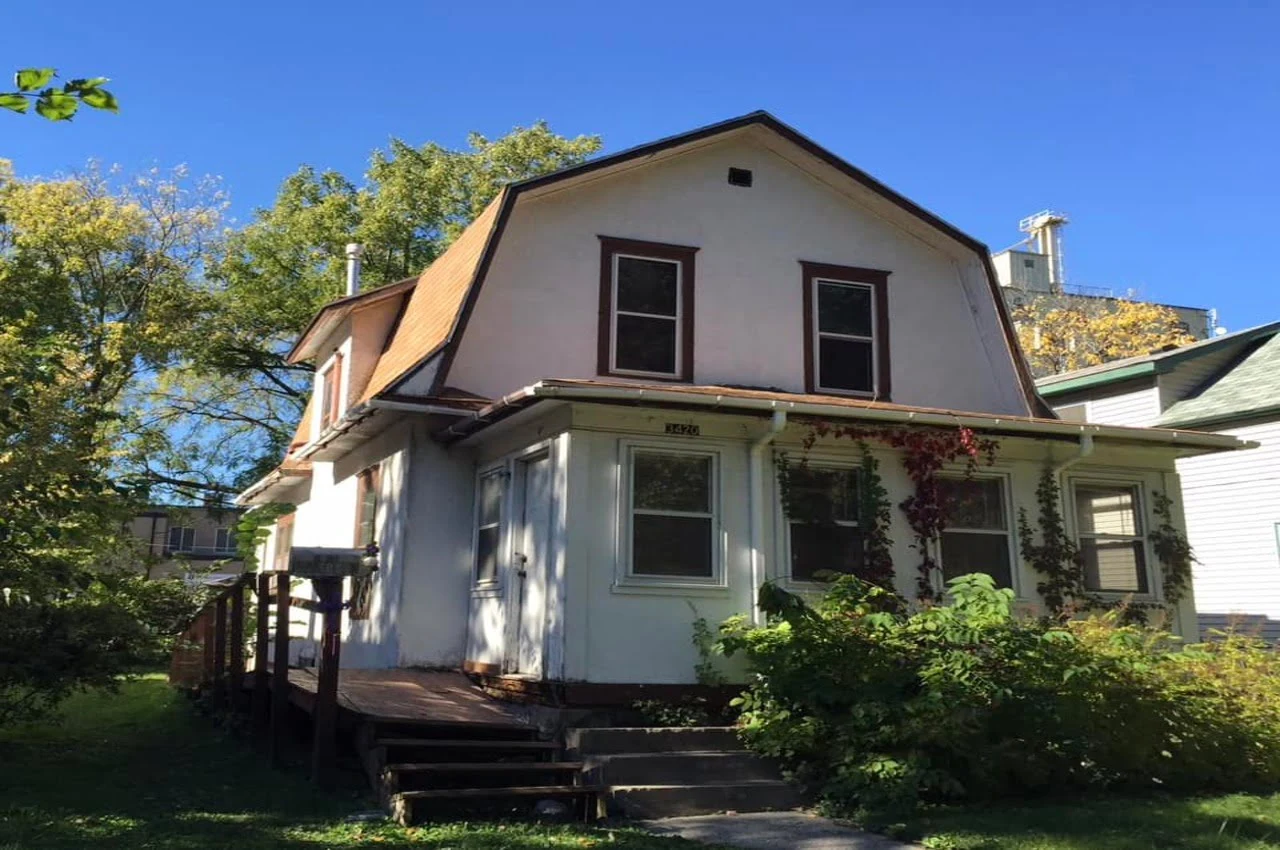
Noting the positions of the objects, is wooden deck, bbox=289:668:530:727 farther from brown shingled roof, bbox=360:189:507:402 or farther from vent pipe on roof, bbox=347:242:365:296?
vent pipe on roof, bbox=347:242:365:296

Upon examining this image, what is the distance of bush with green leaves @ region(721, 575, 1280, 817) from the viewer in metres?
7.53

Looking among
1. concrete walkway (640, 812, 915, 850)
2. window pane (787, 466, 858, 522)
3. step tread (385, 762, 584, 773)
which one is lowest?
concrete walkway (640, 812, 915, 850)

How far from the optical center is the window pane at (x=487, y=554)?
1055cm

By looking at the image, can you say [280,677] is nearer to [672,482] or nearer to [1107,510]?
[672,482]

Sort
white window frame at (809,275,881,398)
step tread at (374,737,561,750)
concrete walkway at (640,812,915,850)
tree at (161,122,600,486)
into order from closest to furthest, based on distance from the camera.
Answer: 1. concrete walkway at (640,812,915,850)
2. step tread at (374,737,561,750)
3. white window frame at (809,275,881,398)
4. tree at (161,122,600,486)

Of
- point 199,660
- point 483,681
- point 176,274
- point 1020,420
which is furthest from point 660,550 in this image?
point 176,274

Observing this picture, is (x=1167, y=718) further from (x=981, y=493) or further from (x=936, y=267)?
(x=936, y=267)

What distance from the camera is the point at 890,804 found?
720cm

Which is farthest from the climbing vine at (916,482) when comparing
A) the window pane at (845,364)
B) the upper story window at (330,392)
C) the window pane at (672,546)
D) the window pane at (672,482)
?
the upper story window at (330,392)

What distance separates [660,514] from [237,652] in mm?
4237

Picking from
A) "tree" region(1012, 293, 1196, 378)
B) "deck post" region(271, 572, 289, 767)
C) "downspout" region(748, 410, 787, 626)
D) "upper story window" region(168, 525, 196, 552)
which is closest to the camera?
"deck post" region(271, 572, 289, 767)

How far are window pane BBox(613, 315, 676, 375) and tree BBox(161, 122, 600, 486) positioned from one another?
51.7 feet

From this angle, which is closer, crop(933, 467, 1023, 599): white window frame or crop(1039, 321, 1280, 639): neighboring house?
crop(933, 467, 1023, 599): white window frame

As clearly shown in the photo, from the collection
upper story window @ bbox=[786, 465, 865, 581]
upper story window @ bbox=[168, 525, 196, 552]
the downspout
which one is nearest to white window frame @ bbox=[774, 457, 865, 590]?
upper story window @ bbox=[786, 465, 865, 581]
